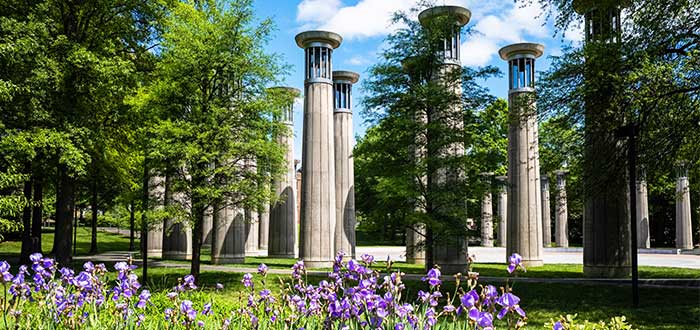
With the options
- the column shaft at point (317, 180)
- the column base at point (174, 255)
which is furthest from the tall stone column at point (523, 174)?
the column base at point (174, 255)

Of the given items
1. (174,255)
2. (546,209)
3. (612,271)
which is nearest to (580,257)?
(546,209)

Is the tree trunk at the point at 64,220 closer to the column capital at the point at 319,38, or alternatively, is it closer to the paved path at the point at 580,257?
the column capital at the point at 319,38

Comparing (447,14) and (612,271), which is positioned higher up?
(447,14)

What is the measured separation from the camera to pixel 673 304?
38.9ft

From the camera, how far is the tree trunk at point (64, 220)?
17.9 meters

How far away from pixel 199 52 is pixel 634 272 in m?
12.0

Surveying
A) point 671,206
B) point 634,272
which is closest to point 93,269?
point 634,272

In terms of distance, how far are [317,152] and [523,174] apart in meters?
8.39

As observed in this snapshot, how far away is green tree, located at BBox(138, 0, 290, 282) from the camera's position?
15.4 meters

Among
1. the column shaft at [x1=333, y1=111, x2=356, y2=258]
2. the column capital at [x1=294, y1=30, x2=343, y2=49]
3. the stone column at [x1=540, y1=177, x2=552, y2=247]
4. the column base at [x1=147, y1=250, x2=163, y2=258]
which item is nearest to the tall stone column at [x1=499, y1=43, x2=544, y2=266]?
the column capital at [x1=294, y1=30, x2=343, y2=49]

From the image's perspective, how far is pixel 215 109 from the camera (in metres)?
15.3

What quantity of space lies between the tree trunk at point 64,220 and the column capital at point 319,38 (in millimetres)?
10104

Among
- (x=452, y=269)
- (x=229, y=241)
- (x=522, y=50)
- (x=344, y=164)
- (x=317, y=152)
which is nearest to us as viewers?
(x=452, y=269)

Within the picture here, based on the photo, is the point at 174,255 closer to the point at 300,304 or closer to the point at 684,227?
the point at 300,304
